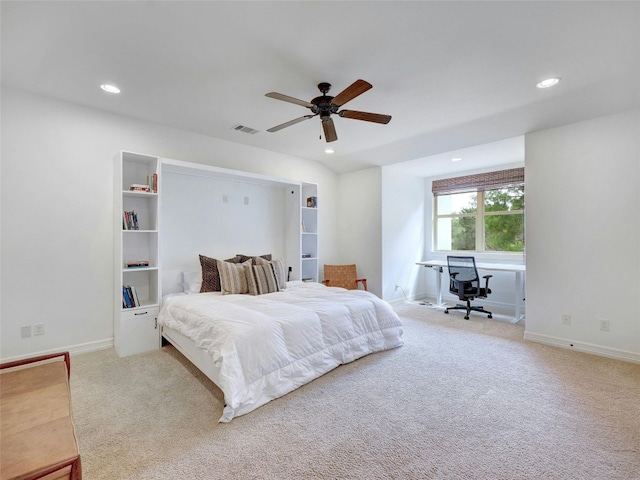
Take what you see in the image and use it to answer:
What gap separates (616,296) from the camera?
312 centimetres

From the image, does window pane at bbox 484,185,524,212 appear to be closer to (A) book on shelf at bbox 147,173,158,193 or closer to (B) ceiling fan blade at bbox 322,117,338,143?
(B) ceiling fan blade at bbox 322,117,338,143

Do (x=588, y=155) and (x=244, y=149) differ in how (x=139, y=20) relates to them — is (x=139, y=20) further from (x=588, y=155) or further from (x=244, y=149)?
(x=588, y=155)

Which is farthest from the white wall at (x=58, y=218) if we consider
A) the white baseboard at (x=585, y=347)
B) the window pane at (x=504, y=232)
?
the window pane at (x=504, y=232)

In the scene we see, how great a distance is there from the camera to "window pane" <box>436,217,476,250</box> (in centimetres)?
588

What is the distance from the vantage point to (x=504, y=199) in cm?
541

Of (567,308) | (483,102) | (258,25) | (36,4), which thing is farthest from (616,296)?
(36,4)

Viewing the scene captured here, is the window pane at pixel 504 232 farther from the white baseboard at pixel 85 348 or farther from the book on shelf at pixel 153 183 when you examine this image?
the white baseboard at pixel 85 348

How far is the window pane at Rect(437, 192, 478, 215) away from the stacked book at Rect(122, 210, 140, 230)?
5.47 m

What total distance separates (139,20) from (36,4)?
556 millimetres

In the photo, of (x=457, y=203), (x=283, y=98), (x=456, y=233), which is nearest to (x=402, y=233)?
(x=456, y=233)

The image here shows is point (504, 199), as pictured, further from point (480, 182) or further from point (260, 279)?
point (260, 279)

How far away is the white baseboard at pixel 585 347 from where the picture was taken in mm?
3041

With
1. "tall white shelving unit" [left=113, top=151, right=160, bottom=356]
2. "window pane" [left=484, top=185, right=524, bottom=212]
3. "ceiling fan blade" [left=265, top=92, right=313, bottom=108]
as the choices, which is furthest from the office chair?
"tall white shelving unit" [left=113, top=151, right=160, bottom=356]

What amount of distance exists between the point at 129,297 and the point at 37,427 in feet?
7.11
